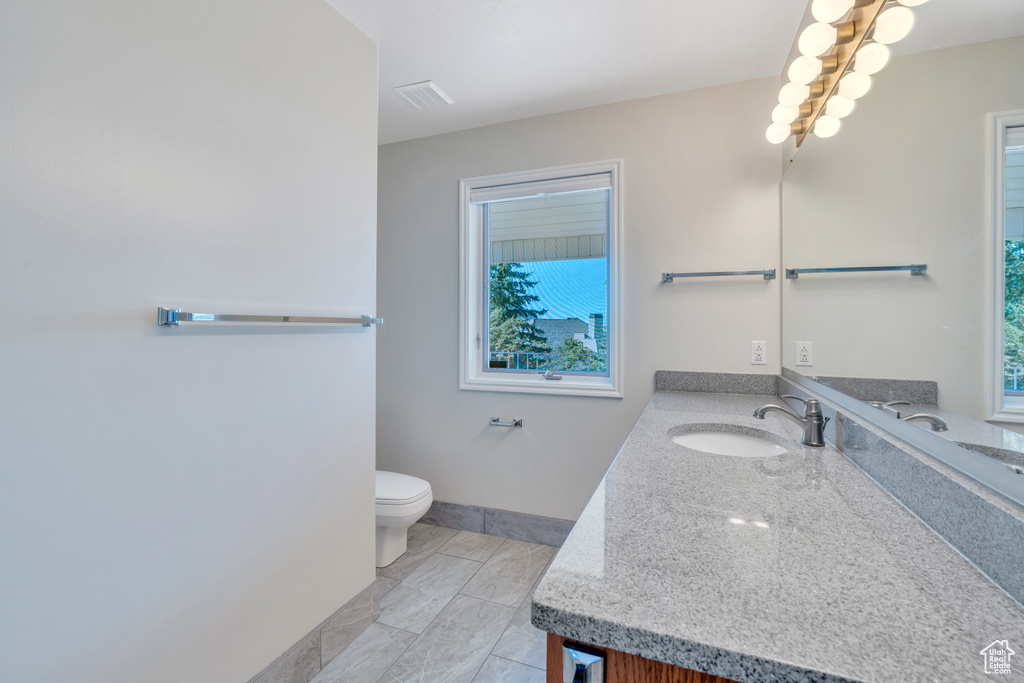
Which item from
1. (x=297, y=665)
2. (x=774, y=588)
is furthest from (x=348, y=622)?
(x=774, y=588)

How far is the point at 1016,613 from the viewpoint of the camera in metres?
0.50

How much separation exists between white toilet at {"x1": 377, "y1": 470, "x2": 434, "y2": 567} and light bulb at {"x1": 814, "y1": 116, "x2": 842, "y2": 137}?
209 cm

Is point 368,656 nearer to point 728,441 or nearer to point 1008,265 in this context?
point 728,441

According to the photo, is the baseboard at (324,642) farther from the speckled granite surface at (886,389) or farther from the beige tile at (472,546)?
the speckled granite surface at (886,389)

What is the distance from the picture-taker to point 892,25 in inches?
38.6

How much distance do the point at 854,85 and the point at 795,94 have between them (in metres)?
0.48

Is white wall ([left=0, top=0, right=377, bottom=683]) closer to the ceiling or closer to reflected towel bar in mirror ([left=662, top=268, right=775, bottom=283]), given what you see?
the ceiling

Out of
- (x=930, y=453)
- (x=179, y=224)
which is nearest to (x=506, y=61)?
(x=179, y=224)

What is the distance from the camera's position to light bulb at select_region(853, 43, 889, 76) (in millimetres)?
1017

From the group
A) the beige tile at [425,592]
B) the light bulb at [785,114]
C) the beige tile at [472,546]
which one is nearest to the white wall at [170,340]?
the beige tile at [425,592]

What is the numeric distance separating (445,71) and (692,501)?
6.58 ft

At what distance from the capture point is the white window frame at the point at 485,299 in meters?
2.19

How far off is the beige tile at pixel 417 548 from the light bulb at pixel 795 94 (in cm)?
251

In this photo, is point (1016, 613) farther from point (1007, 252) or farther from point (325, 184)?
point (325, 184)
